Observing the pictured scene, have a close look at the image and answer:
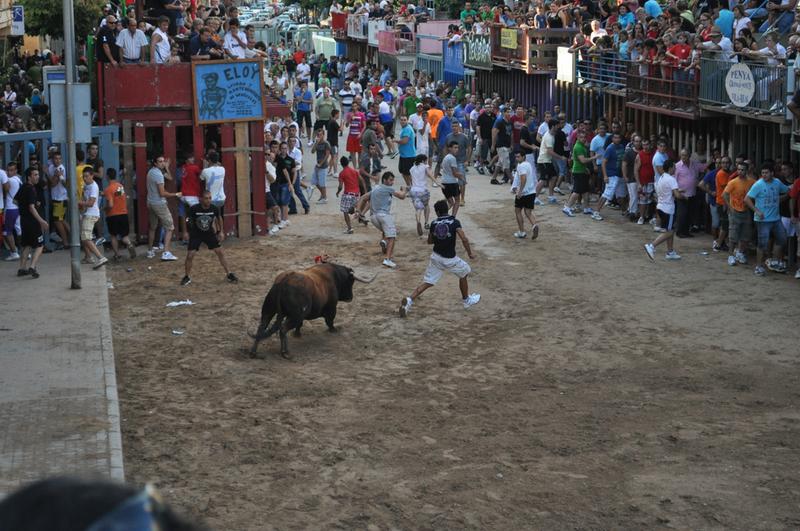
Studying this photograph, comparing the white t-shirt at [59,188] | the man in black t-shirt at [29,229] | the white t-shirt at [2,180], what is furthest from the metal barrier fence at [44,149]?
the man in black t-shirt at [29,229]

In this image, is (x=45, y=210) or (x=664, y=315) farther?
(x=45, y=210)

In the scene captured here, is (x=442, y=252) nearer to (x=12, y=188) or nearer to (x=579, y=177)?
(x=12, y=188)

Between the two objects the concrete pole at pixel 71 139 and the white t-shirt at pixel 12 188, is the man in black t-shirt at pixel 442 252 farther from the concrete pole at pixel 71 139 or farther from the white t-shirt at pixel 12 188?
the white t-shirt at pixel 12 188

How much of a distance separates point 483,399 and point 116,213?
938cm

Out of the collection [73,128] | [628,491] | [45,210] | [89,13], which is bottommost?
[628,491]

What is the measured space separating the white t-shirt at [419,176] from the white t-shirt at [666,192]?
158 inches

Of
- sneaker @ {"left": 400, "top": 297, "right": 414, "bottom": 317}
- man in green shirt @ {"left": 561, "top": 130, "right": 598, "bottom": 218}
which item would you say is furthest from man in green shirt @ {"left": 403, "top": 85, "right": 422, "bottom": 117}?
sneaker @ {"left": 400, "top": 297, "right": 414, "bottom": 317}

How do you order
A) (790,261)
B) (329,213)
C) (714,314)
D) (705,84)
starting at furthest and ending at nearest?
(329,213)
(705,84)
(790,261)
(714,314)

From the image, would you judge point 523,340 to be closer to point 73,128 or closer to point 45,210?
point 73,128

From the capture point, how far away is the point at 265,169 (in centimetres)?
2159

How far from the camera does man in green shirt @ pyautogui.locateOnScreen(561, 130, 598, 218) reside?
2364 cm

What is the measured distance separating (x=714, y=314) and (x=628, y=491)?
6.78 m

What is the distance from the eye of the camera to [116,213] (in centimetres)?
1914

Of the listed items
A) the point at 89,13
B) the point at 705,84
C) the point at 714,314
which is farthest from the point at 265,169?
the point at 89,13
